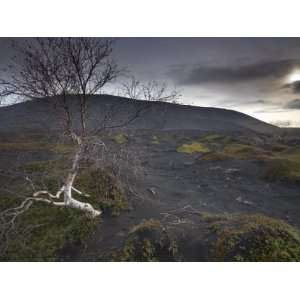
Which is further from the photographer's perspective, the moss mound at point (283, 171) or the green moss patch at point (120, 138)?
the moss mound at point (283, 171)

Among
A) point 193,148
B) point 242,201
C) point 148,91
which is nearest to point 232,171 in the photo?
point 242,201

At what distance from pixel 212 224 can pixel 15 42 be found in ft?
20.6

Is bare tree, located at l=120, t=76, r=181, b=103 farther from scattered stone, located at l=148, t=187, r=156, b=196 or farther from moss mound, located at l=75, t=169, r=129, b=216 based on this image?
scattered stone, located at l=148, t=187, r=156, b=196

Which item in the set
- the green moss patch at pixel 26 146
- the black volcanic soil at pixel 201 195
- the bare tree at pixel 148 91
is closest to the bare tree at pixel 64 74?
the bare tree at pixel 148 91

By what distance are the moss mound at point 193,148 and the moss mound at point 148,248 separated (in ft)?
41.9

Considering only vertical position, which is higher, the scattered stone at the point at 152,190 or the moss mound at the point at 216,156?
the moss mound at the point at 216,156

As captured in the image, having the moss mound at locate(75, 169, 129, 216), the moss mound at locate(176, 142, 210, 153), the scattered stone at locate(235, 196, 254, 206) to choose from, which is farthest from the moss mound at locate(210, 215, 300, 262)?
the moss mound at locate(176, 142, 210, 153)

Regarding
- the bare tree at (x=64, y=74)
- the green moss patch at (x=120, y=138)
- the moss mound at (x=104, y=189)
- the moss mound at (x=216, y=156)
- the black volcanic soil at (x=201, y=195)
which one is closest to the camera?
the bare tree at (x=64, y=74)

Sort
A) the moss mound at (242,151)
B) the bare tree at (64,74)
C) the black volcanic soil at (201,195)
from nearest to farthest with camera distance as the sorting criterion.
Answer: the bare tree at (64,74)
the black volcanic soil at (201,195)
the moss mound at (242,151)

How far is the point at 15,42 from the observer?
491 centimetres

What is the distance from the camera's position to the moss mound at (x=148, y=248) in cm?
435

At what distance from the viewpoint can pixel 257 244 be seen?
4.14 m

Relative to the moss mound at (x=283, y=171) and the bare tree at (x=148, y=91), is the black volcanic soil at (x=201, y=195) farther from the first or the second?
the bare tree at (x=148, y=91)

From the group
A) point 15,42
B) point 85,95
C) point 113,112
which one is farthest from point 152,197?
point 15,42
